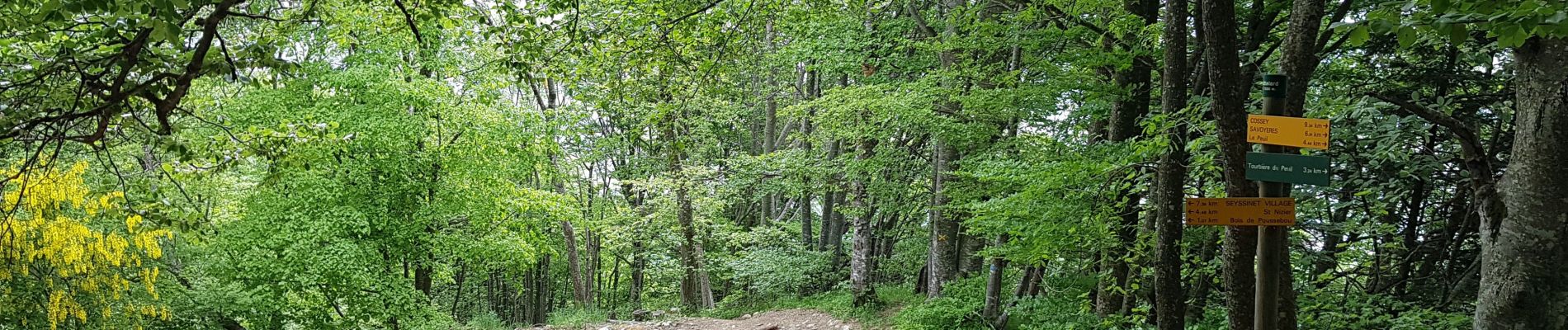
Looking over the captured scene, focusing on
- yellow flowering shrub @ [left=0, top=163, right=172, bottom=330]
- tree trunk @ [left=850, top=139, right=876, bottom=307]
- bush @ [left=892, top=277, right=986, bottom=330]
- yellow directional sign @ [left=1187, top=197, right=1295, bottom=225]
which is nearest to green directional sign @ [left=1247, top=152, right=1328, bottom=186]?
yellow directional sign @ [left=1187, top=197, right=1295, bottom=225]

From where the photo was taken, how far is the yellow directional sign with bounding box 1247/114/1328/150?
11.5 feet

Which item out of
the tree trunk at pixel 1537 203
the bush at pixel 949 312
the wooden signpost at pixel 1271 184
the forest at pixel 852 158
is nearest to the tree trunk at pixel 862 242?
the forest at pixel 852 158

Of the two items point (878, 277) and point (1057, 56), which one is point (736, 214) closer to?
point (878, 277)

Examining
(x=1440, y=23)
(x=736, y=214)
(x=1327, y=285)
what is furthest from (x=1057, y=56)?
(x=736, y=214)

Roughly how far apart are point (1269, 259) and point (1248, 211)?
32cm

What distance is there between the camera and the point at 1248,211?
146 inches

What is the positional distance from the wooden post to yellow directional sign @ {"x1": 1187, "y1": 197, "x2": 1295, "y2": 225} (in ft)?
0.25

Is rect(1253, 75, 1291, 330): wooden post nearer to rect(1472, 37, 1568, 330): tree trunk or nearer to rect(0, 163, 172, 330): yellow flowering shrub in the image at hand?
rect(1472, 37, 1568, 330): tree trunk

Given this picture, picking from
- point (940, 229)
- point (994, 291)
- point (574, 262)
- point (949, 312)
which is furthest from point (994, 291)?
point (574, 262)

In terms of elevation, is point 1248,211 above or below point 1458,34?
below

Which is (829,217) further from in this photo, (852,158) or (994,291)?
(994,291)

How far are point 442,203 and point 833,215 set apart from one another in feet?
25.1

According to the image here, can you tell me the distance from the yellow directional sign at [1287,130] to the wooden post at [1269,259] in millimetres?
181

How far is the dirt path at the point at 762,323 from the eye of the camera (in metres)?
12.5
